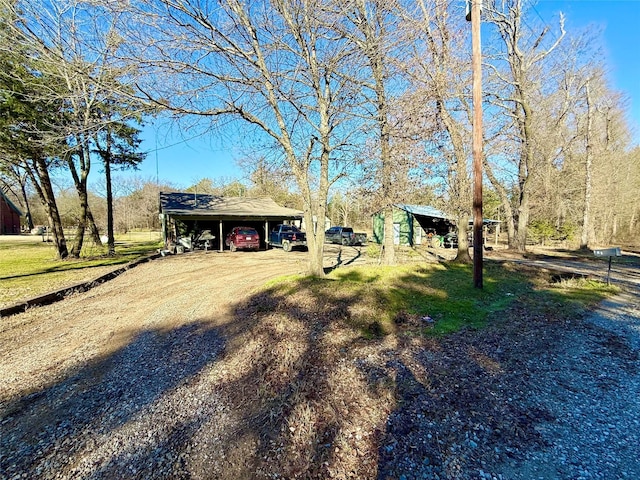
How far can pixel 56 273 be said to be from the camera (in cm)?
1019

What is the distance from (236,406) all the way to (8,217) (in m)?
59.8

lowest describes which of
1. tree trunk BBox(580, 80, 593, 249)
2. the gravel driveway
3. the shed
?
the gravel driveway

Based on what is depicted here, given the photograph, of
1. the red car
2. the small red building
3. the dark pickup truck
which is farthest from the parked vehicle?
the small red building

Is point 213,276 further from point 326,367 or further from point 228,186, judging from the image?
point 228,186

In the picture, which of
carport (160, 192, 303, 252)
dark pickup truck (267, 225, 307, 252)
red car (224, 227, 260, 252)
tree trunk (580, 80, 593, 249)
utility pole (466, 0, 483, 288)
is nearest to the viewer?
utility pole (466, 0, 483, 288)

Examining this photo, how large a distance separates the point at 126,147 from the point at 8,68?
6.79 meters

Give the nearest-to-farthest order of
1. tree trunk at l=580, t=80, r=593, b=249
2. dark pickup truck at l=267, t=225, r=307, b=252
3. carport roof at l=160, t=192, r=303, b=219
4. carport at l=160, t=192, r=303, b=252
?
carport roof at l=160, t=192, r=303, b=219, carport at l=160, t=192, r=303, b=252, dark pickup truck at l=267, t=225, r=307, b=252, tree trunk at l=580, t=80, r=593, b=249

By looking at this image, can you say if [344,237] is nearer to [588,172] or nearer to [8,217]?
[588,172]

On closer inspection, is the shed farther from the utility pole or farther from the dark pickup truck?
the utility pole

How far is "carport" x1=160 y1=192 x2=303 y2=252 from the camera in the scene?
17.0 meters

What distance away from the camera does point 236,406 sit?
9.66ft

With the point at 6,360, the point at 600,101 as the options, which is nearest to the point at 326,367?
the point at 6,360

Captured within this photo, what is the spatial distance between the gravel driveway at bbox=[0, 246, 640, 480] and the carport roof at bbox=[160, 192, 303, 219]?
12.1 metres

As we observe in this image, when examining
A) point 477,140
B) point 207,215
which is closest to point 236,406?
point 477,140
